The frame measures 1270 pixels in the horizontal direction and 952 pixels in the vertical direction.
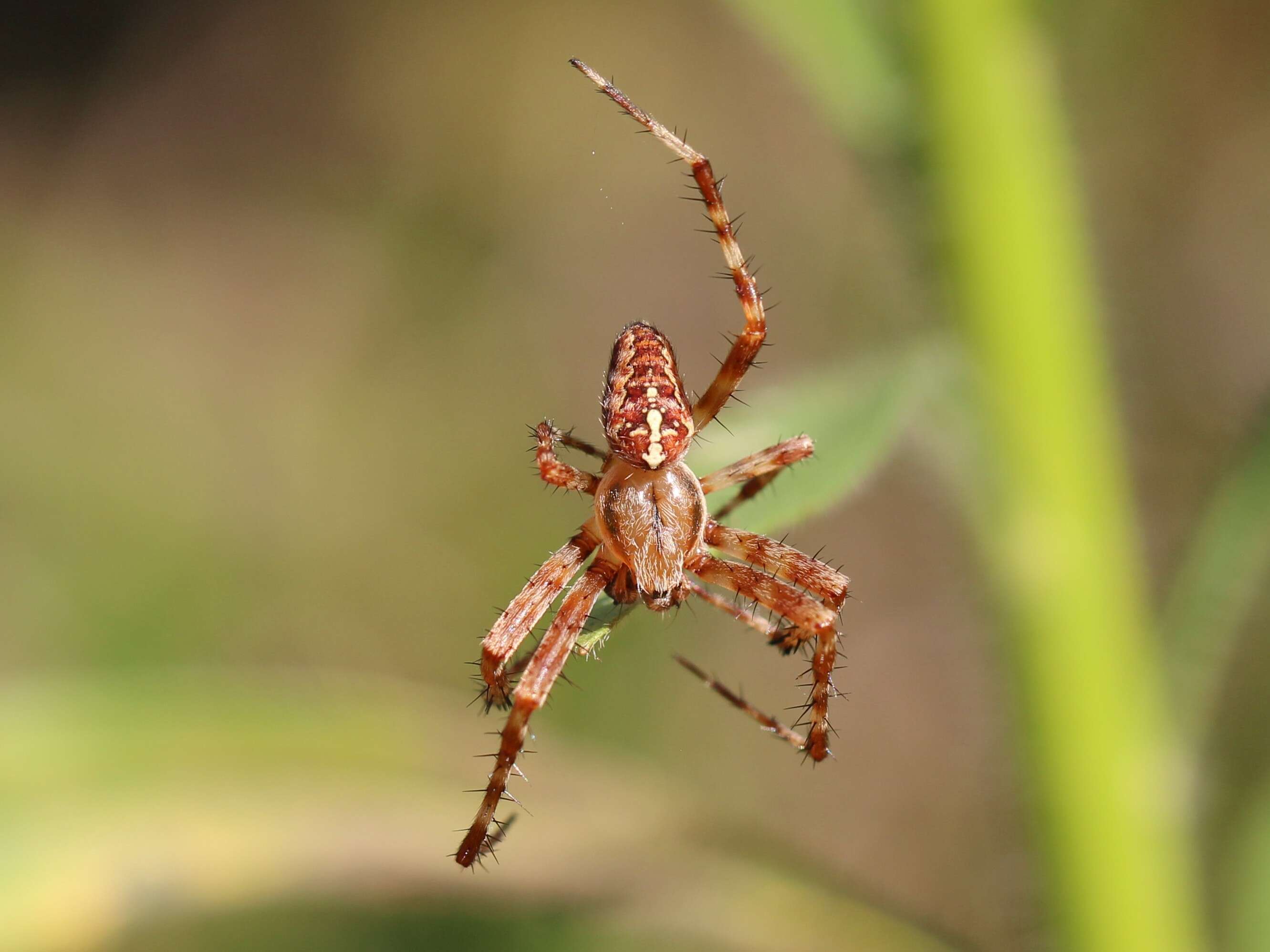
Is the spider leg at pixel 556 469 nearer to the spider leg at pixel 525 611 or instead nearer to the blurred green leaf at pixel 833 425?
the spider leg at pixel 525 611

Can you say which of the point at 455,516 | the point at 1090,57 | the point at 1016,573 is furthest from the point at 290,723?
the point at 455,516

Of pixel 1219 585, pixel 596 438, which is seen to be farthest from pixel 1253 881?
pixel 596 438

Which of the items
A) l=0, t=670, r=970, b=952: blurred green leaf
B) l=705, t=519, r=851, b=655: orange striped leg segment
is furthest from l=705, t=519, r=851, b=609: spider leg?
l=0, t=670, r=970, b=952: blurred green leaf

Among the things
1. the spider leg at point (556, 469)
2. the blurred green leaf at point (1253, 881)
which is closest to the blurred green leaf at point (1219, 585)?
the blurred green leaf at point (1253, 881)

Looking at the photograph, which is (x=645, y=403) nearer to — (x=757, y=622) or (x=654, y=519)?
(x=654, y=519)

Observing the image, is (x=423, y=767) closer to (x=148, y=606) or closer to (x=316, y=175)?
(x=148, y=606)
